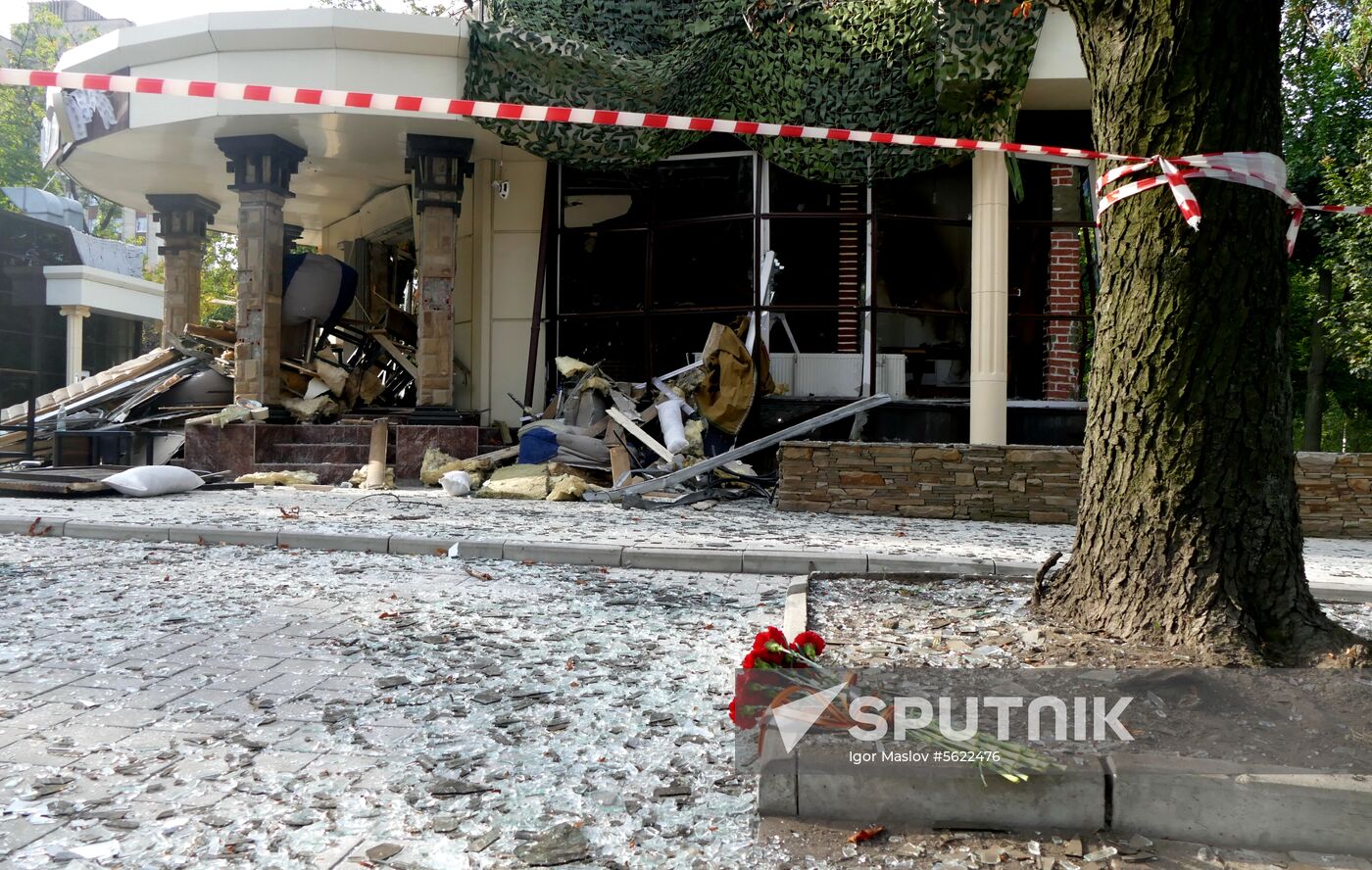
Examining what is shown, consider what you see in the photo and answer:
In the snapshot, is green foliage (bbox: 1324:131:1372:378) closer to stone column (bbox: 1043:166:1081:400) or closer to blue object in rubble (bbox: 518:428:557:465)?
stone column (bbox: 1043:166:1081:400)

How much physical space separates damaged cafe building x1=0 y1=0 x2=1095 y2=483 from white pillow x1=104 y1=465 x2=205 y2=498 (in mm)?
1693

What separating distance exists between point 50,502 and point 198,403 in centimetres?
534

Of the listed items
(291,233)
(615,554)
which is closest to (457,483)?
(615,554)

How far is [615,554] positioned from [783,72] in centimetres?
762

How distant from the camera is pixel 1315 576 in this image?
5.75 metres

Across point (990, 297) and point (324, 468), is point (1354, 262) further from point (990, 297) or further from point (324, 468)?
point (324, 468)

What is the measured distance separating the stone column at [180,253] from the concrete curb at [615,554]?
32.1 ft

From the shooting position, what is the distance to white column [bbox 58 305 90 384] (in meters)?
25.9

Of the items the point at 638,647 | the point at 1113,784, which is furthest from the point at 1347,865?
the point at 638,647

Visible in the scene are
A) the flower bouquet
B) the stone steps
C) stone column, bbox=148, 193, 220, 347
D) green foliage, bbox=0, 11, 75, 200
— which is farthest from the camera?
green foliage, bbox=0, 11, 75, 200

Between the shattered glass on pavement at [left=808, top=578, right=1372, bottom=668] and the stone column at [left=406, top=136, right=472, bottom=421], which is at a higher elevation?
the stone column at [left=406, top=136, right=472, bottom=421]

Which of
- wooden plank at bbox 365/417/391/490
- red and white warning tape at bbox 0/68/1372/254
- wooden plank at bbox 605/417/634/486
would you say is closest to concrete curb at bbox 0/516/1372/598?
red and white warning tape at bbox 0/68/1372/254

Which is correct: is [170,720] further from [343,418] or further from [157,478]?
[343,418]

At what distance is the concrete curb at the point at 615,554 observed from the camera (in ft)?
18.9
